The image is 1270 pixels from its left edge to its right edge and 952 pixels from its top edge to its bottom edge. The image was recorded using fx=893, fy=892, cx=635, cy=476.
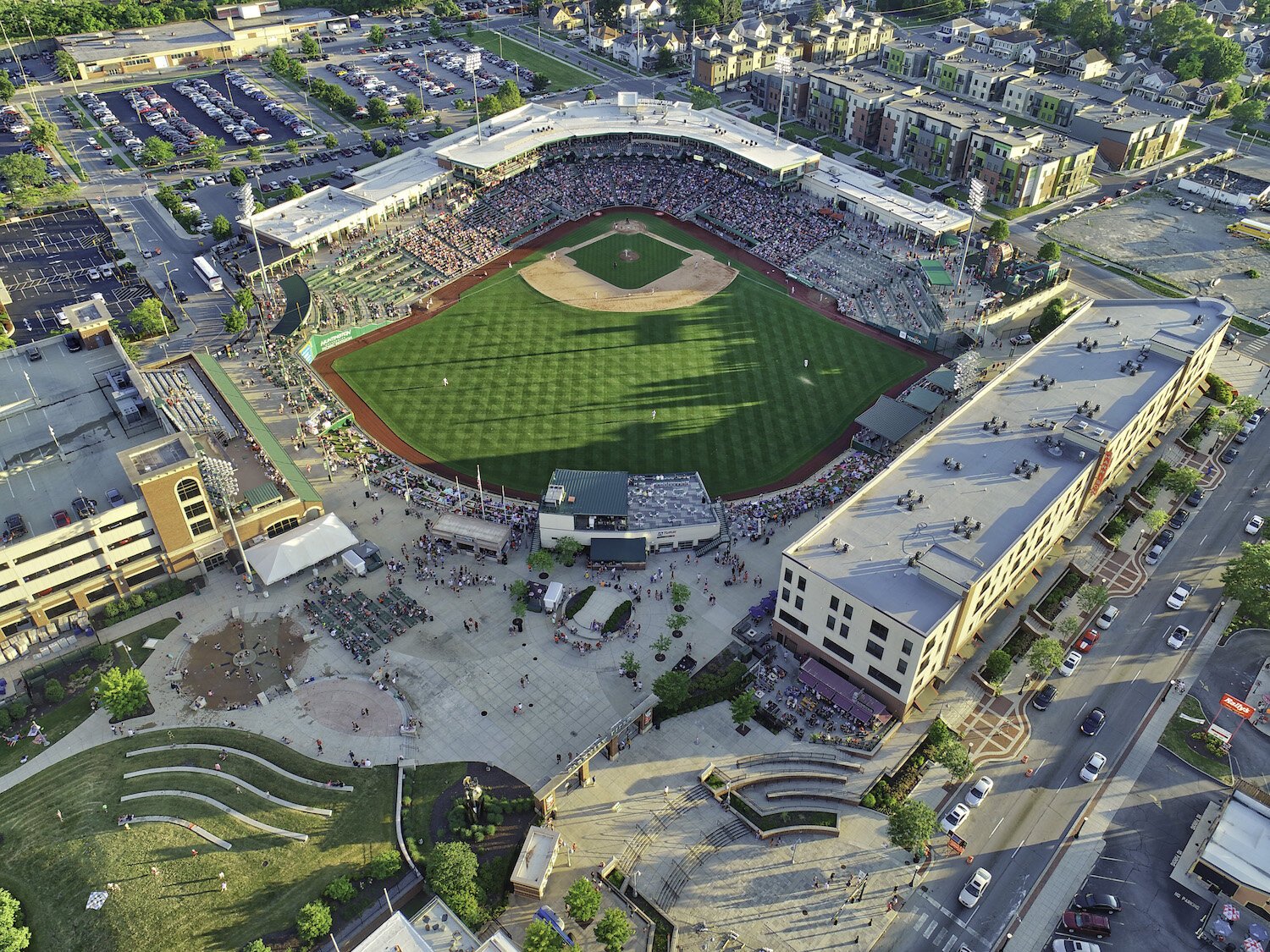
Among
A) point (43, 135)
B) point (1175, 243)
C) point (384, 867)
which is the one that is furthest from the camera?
point (43, 135)

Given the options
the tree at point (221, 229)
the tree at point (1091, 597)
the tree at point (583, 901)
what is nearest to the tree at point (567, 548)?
the tree at point (583, 901)

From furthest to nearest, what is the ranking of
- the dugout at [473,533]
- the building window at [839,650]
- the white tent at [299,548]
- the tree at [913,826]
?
1. the dugout at [473,533]
2. the white tent at [299,548]
3. the building window at [839,650]
4. the tree at [913,826]

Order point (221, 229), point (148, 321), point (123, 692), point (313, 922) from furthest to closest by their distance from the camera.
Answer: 1. point (221, 229)
2. point (148, 321)
3. point (123, 692)
4. point (313, 922)

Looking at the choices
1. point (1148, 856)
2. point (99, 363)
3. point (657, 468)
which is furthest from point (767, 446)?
point (99, 363)

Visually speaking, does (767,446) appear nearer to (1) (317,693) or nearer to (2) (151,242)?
(1) (317,693)

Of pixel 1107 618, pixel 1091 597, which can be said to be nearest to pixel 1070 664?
pixel 1091 597

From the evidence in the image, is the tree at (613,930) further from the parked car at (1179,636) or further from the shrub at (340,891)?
the parked car at (1179,636)

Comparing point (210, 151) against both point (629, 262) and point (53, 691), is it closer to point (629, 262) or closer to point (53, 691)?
point (629, 262)
